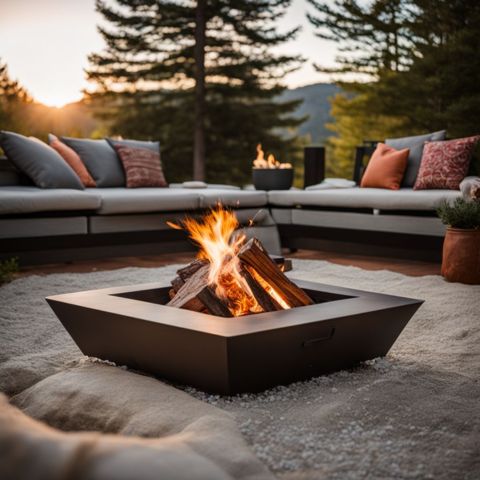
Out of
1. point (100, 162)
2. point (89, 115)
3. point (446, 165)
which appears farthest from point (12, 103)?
point (446, 165)

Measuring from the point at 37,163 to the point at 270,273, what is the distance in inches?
128

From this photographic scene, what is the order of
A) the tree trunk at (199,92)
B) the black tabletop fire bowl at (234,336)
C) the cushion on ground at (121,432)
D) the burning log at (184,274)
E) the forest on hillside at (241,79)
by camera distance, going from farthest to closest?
the tree trunk at (199,92) < the forest on hillside at (241,79) < the burning log at (184,274) < the black tabletop fire bowl at (234,336) < the cushion on ground at (121,432)

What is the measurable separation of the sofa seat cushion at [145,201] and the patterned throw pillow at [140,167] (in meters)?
0.30

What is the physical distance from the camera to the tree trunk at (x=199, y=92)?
40.5 feet

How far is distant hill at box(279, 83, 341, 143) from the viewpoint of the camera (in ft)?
44.4

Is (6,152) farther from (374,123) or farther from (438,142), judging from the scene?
(374,123)

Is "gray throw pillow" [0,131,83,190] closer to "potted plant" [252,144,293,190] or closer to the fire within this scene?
"potted plant" [252,144,293,190]

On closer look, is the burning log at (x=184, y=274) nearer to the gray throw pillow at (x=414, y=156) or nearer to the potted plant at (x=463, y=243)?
the potted plant at (x=463, y=243)

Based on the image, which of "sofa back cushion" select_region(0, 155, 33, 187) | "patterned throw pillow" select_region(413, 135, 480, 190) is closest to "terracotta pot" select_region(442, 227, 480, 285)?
"patterned throw pillow" select_region(413, 135, 480, 190)

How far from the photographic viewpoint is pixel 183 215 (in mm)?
5145

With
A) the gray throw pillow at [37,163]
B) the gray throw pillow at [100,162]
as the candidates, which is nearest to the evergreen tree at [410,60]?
the gray throw pillow at [100,162]

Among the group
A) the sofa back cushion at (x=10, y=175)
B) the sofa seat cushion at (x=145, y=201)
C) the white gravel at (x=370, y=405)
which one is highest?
the sofa back cushion at (x=10, y=175)

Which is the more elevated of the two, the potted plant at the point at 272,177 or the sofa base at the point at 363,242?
the potted plant at the point at 272,177

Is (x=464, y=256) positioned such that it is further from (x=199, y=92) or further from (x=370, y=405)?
(x=199, y=92)
